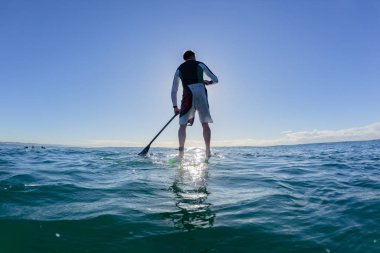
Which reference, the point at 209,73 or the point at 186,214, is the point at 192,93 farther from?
the point at 186,214

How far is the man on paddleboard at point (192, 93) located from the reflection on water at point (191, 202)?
3850 millimetres

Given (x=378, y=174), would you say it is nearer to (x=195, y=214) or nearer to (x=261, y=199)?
(x=261, y=199)

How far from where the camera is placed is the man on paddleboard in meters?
10.5

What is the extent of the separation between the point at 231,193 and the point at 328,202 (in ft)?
4.69

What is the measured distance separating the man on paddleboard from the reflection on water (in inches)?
152

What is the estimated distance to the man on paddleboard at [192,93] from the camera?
10484mm

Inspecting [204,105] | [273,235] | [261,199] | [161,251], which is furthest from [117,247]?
[204,105]

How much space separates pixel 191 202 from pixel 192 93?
21.7 feet

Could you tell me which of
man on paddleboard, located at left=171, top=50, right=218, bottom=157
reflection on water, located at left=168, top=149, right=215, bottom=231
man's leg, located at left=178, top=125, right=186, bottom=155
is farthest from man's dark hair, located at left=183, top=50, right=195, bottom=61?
reflection on water, located at left=168, top=149, right=215, bottom=231

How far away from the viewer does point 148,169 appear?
7.45m

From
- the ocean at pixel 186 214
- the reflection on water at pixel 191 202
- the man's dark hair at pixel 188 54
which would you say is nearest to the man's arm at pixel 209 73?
the man's dark hair at pixel 188 54

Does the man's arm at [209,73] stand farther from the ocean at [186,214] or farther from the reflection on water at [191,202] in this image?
the ocean at [186,214]

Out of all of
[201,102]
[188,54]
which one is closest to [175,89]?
[201,102]

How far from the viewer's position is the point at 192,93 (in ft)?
34.8
